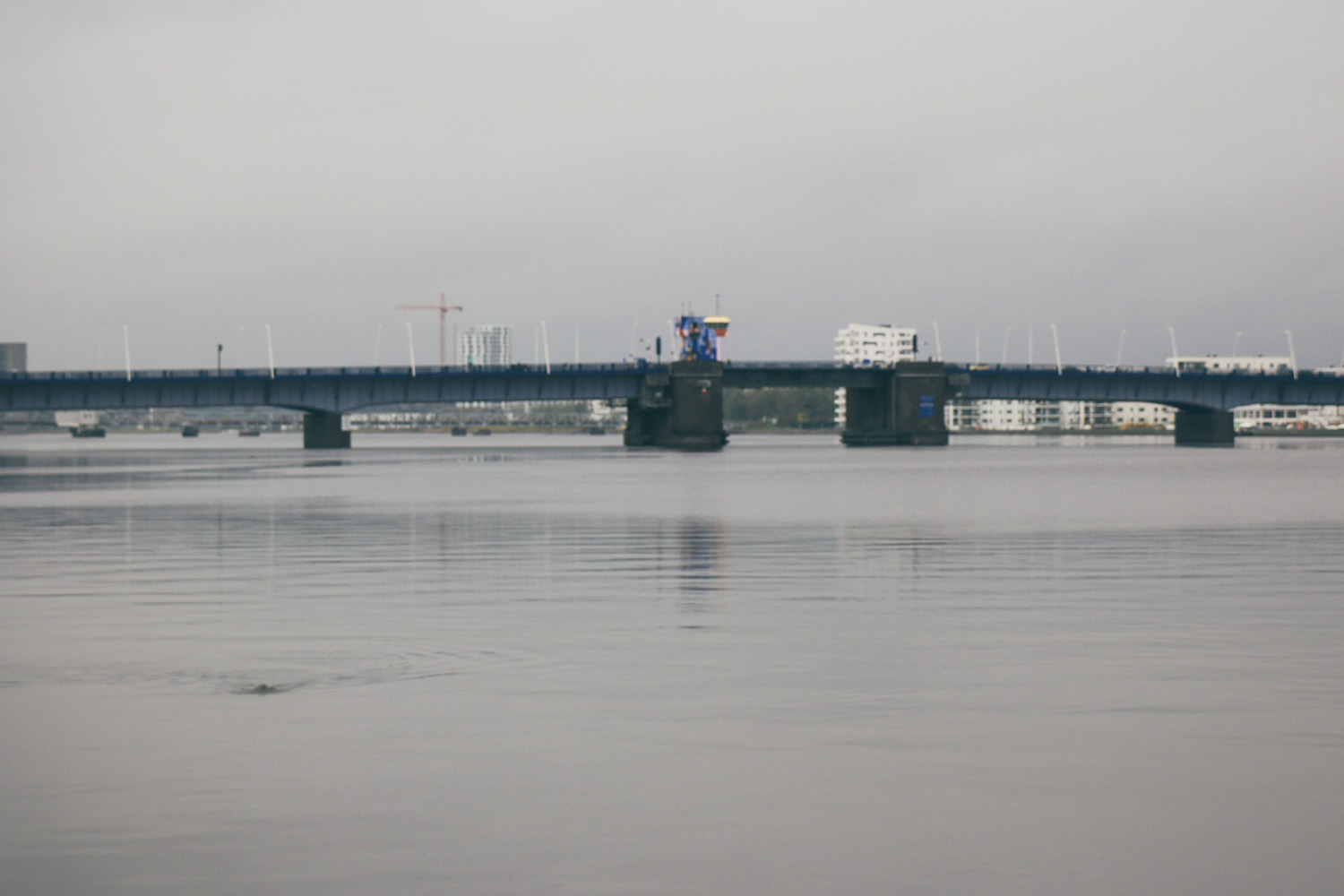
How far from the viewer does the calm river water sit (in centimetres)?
1205

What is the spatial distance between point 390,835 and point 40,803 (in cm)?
352

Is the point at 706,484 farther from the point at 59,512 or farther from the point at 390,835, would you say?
the point at 390,835

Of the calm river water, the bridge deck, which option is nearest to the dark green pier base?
the bridge deck

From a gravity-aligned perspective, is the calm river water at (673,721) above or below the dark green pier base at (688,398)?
below

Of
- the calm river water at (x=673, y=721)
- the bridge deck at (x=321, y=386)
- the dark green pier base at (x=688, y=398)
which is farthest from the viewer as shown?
the dark green pier base at (x=688, y=398)

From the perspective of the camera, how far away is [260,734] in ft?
55.1

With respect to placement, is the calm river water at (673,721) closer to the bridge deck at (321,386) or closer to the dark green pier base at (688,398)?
the bridge deck at (321,386)

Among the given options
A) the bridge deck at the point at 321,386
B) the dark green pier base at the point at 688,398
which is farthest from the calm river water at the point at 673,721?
the dark green pier base at the point at 688,398

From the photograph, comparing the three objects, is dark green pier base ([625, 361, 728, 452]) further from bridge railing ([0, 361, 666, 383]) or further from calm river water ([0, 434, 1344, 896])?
calm river water ([0, 434, 1344, 896])

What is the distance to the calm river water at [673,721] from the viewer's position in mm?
12047

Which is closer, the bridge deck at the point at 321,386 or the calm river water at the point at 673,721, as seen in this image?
the calm river water at the point at 673,721

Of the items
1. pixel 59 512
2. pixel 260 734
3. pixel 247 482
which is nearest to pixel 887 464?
pixel 247 482

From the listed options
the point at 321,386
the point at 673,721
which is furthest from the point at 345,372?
the point at 673,721

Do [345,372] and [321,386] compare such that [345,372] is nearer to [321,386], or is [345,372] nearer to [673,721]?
[321,386]
